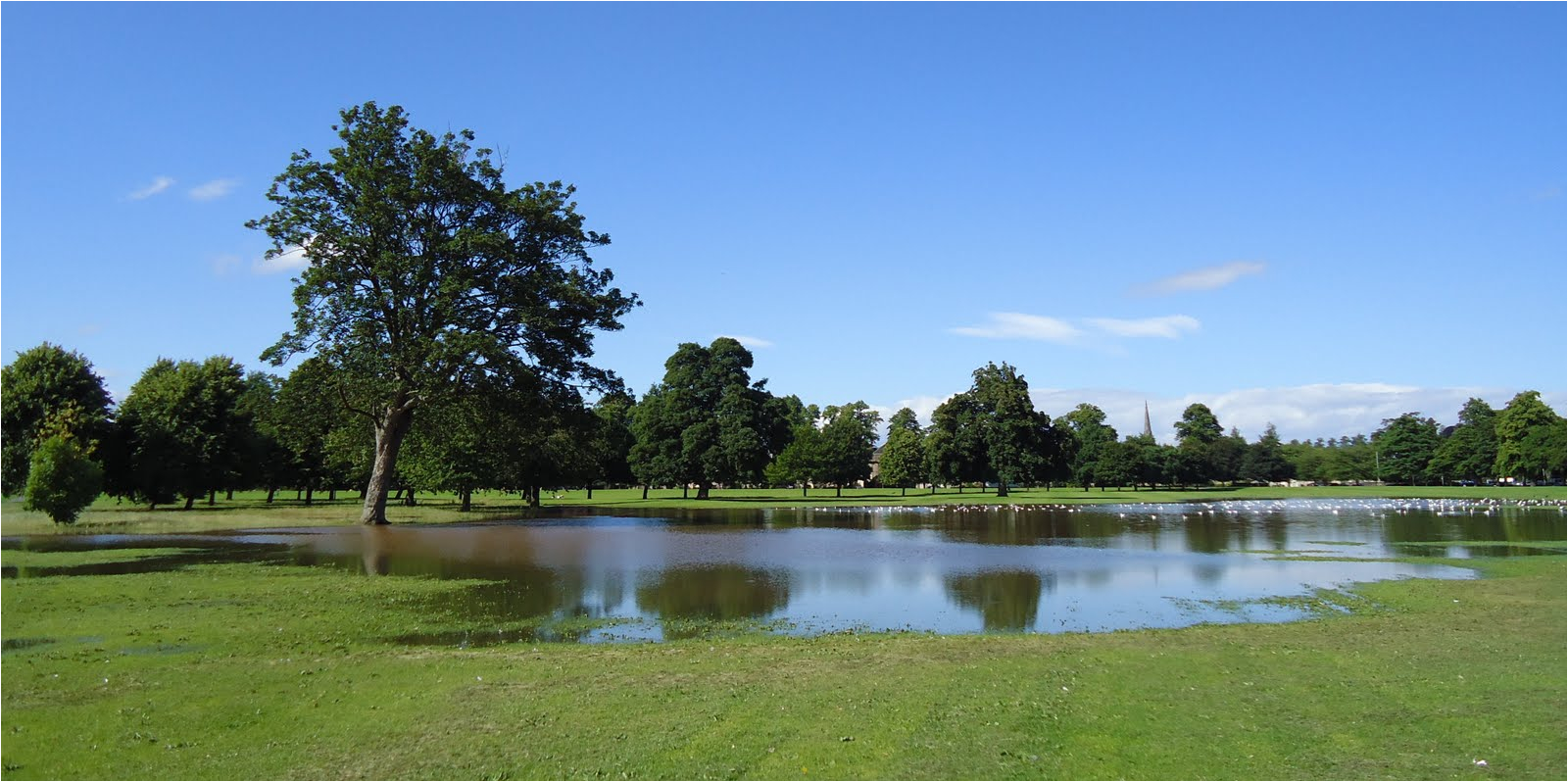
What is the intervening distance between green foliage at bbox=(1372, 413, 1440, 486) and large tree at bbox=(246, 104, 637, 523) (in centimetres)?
12031

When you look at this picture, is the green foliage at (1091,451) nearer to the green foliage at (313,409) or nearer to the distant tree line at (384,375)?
the distant tree line at (384,375)

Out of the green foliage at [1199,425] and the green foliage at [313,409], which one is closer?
the green foliage at [313,409]

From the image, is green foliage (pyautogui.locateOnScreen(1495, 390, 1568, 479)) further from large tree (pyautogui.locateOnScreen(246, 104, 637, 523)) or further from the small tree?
large tree (pyautogui.locateOnScreen(246, 104, 637, 523))

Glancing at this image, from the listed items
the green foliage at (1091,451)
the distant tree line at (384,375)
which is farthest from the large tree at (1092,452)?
the distant tree line at (384,375)

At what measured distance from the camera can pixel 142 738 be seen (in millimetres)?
9039

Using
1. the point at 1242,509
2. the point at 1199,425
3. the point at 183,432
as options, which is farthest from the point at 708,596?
the point at 1199,425

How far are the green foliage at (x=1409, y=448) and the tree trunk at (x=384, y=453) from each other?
125735mm

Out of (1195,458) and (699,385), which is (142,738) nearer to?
(699,385)

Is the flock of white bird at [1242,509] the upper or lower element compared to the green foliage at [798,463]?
lower

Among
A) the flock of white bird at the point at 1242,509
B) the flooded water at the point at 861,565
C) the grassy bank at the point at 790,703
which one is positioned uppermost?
the grassy bank at the point at 790,703

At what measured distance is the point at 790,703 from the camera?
10336mm

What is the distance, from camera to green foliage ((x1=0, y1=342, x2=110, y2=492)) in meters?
49.0

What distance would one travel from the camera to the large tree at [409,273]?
1719 inches

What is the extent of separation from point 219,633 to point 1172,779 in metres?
13.6
